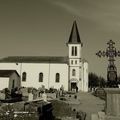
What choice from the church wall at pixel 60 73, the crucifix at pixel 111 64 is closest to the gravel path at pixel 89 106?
the crucifix at pixel 111 64

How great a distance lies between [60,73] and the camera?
5284 cm

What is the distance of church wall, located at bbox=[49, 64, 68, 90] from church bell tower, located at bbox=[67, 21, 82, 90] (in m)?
1.75

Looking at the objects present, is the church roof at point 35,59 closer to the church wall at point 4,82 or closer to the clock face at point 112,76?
the church wall at point 4,82

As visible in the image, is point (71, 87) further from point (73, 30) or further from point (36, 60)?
point (73, 30)

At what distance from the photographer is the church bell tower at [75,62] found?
53.5 meters

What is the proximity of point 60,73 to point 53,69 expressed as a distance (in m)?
1.89

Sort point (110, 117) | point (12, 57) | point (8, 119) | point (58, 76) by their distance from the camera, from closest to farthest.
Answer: point (110, 117), point (8, 119), point (58, 76), point (12, 57)

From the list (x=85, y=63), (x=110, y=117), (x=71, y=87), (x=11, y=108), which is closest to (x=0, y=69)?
(x=71, y=87)

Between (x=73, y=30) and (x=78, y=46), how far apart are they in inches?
219

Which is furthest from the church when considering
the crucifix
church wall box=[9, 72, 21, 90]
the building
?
the crucifix

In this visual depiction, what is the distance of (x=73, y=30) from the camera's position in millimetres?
59125

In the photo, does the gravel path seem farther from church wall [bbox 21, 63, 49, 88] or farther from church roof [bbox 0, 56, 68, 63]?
church roof [bbox 0, 56, 68, 63]

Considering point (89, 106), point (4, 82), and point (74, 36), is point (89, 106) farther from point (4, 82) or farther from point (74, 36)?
point (74, 36)

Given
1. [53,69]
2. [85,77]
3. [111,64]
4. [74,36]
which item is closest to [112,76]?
[111,64]
